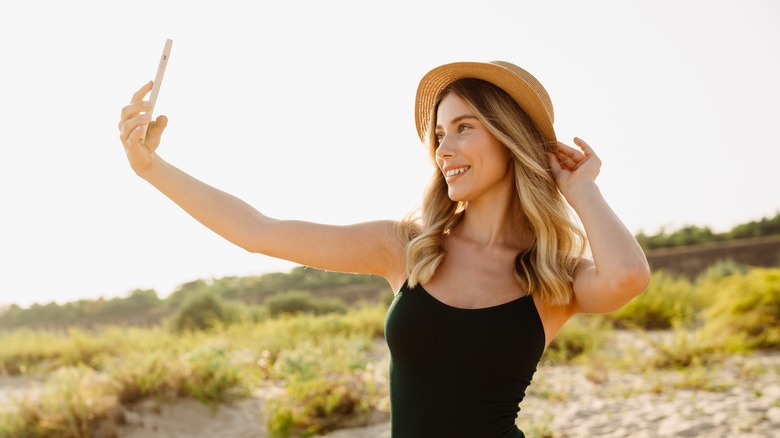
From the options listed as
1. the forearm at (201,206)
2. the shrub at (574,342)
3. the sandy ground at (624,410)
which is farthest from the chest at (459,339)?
the shrub at (574,342)

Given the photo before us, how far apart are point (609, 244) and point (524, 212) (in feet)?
1.47

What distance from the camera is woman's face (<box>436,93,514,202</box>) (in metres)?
2.34

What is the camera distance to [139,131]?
2.07m

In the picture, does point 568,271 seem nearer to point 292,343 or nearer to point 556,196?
point 556,196

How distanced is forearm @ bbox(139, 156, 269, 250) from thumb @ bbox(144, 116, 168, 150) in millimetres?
54

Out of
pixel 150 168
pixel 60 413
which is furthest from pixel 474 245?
pixel 60 413

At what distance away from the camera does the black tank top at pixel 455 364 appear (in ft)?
6.82

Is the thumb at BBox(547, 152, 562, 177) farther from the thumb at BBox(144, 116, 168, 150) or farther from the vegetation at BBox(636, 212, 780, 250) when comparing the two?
the vegetation at BBox(636, 212, 780, 250)

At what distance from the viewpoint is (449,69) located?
2457mm

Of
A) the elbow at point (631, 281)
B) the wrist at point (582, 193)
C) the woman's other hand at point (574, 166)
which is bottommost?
the elbow at point (631, 281)

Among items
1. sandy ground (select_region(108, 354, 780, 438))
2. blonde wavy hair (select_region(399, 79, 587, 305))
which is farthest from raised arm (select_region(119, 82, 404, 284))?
sandy ground (select_region(108, 354, 780, 438))

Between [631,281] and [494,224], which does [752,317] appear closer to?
[494,224]

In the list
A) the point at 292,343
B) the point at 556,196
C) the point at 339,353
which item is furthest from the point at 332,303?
the point at 556,196

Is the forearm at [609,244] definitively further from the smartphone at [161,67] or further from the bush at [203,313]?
the bush at [203,313]
